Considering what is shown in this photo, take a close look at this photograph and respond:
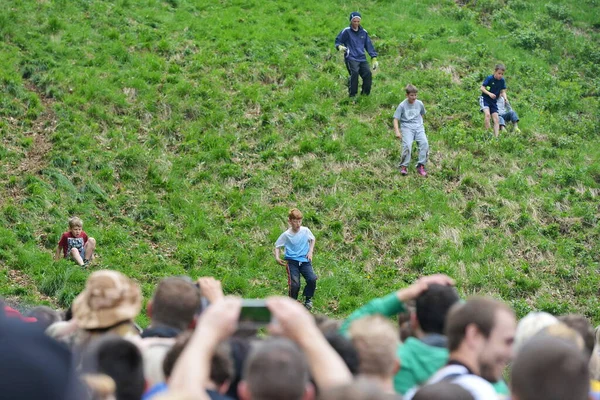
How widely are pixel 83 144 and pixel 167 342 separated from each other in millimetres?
12303

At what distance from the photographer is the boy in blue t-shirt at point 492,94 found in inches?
720

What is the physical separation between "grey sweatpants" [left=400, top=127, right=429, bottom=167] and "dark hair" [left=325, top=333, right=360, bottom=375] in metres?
12.5

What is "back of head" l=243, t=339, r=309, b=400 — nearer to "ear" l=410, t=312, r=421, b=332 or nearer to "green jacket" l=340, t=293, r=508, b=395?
"green jacket" l=340, t=293, r=508, b=395

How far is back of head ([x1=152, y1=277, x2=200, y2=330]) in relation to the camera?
16.7 feet

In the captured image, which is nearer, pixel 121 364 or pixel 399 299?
pixel 121 364

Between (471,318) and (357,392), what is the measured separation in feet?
4.57

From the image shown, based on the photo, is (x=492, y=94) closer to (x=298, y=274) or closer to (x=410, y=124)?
(x=410, y=124)

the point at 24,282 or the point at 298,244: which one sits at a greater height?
the point at 298,244

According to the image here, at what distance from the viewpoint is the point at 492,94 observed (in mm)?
18297

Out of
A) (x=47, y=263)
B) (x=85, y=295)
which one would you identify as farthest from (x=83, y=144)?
(x=85, y=295)

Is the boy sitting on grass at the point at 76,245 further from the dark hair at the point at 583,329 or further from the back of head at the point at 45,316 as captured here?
the dark hair at the point at 583,329

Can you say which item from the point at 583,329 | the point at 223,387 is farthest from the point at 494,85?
the point at 223,387

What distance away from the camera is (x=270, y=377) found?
11.6ft

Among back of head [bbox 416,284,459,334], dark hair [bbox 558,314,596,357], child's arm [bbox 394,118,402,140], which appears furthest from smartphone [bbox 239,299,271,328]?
child's arm [bbox 394,118,402,140]
